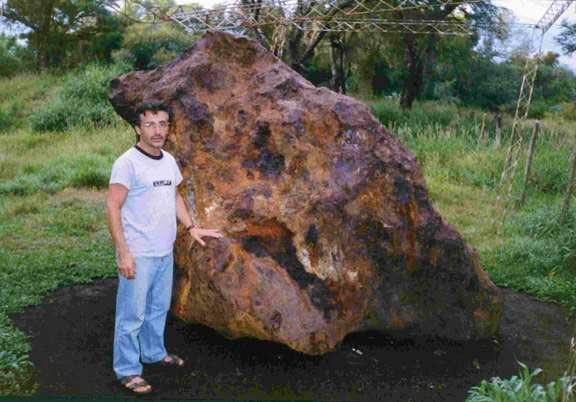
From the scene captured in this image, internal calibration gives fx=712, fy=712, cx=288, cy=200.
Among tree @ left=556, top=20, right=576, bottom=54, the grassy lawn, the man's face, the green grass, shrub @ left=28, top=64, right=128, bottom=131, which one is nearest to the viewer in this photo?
the man's face

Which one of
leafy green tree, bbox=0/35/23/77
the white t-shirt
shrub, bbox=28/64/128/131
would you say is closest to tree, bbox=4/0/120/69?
leafy green tree, bbox=0/35/23/77

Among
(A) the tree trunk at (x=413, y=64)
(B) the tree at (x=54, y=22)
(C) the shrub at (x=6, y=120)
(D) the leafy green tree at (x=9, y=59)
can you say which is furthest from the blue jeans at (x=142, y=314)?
(D) the leafy green tree at (x=9, y=59)

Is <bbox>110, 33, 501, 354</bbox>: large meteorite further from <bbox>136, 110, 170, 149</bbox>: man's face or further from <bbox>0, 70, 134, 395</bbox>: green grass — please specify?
<bbox>0, 70, 134, 395</bbox>: green grass

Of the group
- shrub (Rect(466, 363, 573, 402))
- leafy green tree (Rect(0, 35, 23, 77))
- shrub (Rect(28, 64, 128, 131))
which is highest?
leafy green tree (Rect(0, 35, 23, 77))

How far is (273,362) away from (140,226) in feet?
4.32

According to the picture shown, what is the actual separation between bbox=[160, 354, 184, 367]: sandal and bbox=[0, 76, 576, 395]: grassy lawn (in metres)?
0.80

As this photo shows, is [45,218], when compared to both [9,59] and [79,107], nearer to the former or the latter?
[79,107]

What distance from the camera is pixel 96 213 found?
889cm

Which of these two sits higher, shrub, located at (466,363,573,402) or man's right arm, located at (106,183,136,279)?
man's right arm, located at (106,183,136,279)

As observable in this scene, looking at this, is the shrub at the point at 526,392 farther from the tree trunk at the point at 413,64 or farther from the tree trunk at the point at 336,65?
the tree trunk at the point at 413,64

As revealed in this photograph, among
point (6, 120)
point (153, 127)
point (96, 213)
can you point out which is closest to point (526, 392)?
point (153, 127)

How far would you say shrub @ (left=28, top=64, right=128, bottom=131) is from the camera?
1515 centimetres

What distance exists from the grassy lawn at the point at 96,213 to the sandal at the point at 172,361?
803 mm

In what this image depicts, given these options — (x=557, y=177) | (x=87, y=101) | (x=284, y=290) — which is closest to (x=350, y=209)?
(x=284, y=290)
